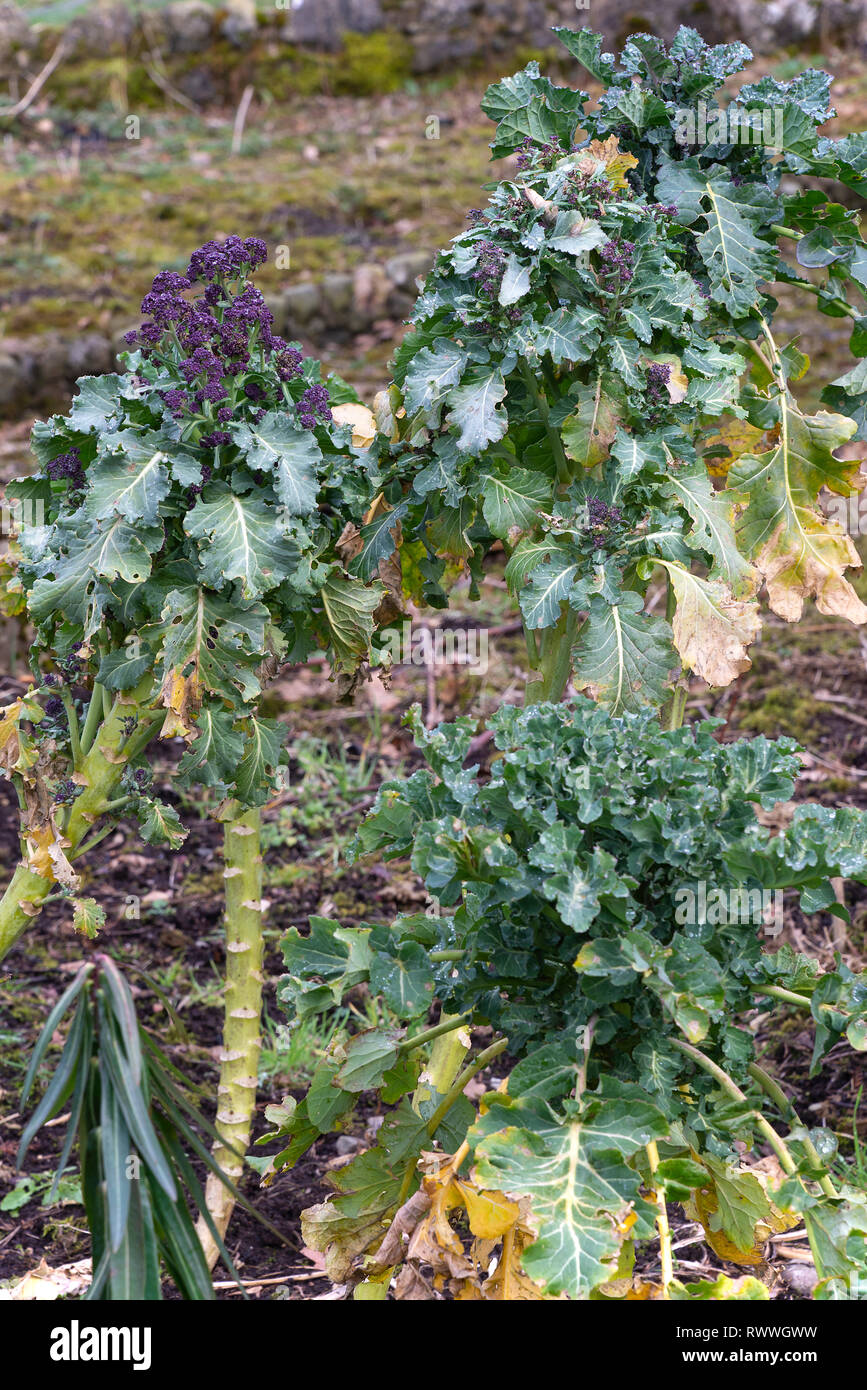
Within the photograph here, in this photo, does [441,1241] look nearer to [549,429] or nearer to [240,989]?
[240,989]

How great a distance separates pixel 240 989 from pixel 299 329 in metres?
4.32

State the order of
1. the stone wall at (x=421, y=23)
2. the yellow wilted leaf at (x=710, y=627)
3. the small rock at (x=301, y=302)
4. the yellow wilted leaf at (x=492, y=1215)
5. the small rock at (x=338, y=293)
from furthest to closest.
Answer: the stone wall at (x=421, y=23)
the small rock at (x=338, y=293)
the small rock at (x=301, y=302)
the yellow wilted leaf at (x=710, y=627)
the yellow wilted leaf at (x=492, y=1215)

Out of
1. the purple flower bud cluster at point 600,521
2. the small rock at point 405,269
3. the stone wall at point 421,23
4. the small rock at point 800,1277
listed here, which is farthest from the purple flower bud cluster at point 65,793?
the stone wall at point 421,23

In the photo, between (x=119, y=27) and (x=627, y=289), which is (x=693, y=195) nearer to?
(x=627, y=289)

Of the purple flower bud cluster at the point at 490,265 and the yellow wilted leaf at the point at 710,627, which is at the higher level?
the purple flower bud cluster at the point at 490,265

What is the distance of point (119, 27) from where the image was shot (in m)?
8.32

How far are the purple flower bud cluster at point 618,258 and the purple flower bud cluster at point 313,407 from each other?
483 mm

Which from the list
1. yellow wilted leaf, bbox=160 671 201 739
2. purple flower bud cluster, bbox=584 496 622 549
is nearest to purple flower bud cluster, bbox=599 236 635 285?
purple flower bud cluster, bbox=584 496 622 549

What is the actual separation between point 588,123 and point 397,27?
23.4 feet

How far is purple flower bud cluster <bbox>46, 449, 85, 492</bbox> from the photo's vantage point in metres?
2.12

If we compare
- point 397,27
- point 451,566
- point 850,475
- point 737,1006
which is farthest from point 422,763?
point 397,27

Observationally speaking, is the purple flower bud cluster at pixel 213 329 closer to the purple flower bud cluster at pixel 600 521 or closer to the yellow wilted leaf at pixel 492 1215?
the purple flower bud cluster at pixel 600 521

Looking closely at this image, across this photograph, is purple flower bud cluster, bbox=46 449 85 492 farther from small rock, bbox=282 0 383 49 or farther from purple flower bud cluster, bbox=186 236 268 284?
small rock, bbox=282 0 383 49

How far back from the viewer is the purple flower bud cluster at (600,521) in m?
2.06
